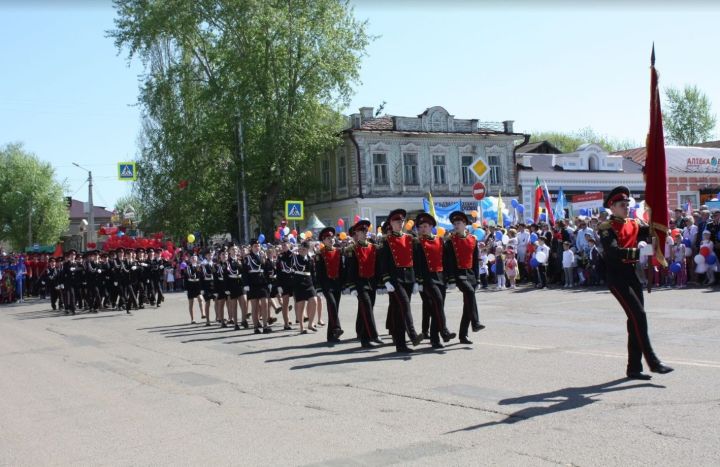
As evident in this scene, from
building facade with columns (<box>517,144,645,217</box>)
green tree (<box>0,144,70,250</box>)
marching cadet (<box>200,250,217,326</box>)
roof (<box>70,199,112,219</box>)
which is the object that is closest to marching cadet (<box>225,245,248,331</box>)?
marching cadet (<box>200,250,217,326</box>)

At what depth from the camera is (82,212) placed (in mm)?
111688

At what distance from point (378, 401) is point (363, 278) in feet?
15.7

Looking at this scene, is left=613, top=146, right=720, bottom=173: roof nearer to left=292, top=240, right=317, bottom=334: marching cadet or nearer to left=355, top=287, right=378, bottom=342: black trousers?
left=292, top=240, right=317, bottom=334: marching cadet

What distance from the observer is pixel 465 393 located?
27.7 ft

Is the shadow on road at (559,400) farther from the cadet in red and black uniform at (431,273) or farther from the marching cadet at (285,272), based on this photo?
the marching cadet at (285,272)

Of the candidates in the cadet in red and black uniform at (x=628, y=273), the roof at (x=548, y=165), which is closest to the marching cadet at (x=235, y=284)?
the cadet in red and black uniform at (x=628, y=273)

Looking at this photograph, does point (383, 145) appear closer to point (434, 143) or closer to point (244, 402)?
point (434, 143)

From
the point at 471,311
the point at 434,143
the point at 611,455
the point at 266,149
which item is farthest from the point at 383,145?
the point at 611,455

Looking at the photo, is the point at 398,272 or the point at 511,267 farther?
the point at 511,267

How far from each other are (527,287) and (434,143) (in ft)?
81.7

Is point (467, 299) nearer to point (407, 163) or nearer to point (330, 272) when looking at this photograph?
point (330, 272)

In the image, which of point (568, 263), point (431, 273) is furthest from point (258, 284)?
point (568, 263)

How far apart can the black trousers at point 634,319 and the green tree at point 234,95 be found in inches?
1294

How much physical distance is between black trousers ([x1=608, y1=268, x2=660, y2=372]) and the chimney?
39.2 meters
